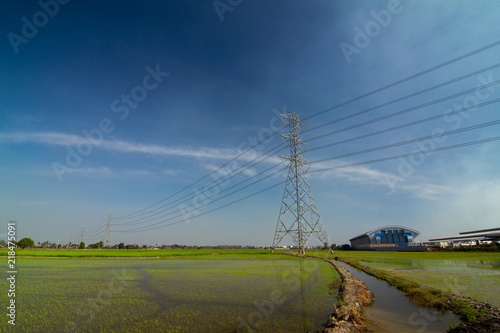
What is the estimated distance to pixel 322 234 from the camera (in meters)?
48.2

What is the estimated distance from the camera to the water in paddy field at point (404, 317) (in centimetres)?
834

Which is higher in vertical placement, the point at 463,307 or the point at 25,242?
the point at 463,307

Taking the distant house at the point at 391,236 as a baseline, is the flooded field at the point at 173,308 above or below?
above

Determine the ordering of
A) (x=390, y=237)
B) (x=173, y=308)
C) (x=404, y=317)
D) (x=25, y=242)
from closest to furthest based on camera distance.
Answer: (x=404, y=317) → (x=173, y=308) → (x=390, y=237) → (x=25, y=242)

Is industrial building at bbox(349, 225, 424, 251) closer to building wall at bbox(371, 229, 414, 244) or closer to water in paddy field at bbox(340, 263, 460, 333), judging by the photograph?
building wall at bbox(371, 229, 414, 244)

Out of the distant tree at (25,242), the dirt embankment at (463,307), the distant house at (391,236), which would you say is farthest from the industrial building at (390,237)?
the distant tree at (25,242)

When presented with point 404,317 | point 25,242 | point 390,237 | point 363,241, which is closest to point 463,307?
point 404,317

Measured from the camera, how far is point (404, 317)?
9.65m

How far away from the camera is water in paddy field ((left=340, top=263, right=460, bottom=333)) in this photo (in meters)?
8.34

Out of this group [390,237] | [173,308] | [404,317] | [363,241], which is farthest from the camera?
[363,241]

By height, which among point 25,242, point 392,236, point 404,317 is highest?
point 404,317

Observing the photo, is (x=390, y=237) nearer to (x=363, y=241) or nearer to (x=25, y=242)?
(x=363, y=241)

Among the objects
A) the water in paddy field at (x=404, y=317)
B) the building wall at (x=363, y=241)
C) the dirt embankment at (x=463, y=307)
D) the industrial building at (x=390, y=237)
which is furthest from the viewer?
the building wall at (x=363, y=241)

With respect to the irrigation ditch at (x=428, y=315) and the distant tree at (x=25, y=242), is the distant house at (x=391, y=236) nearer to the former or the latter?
the irrigation ditch at (x=428, y=315)
